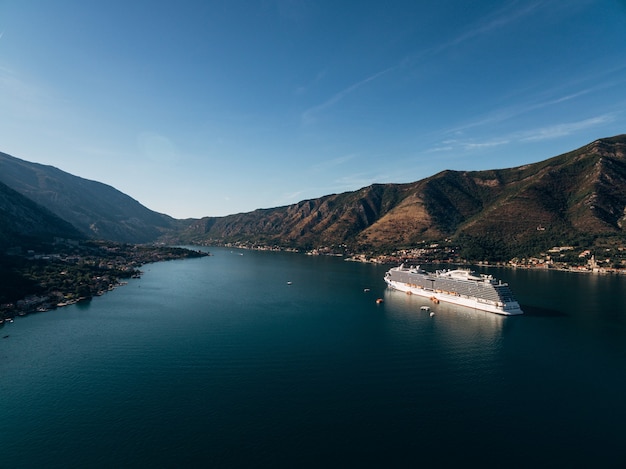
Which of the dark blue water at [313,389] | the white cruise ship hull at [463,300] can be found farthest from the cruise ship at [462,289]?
the dark blue water at [313,389]

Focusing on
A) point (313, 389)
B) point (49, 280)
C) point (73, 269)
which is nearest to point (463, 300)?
point (313, 389)

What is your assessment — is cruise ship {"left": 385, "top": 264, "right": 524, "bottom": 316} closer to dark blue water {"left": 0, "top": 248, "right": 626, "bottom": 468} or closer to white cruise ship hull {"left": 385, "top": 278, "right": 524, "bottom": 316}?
white cruise ship hull {"left": 385, "top": 278, "right": 524, "bottom": 316}

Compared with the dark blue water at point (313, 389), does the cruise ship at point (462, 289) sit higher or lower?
higher

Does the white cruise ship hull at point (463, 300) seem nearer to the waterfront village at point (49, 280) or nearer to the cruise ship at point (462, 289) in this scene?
the cruise ship at point (462, 289)

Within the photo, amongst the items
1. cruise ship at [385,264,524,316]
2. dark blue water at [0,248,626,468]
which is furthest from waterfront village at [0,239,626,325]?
cruise ship at [385,264,524,316]

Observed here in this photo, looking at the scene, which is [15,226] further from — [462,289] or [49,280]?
[462,289]

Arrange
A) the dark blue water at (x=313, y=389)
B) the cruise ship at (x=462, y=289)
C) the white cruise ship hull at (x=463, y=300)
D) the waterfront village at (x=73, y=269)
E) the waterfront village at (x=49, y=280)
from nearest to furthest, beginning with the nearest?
the dark blue water at (x=313, y=389), the white cruise ship hull at (x=463, y=300), the cruise ship at (x=462, y=289), the waterfront village at (x=49, y=280), the waterfront village at (x=73, y=269)
